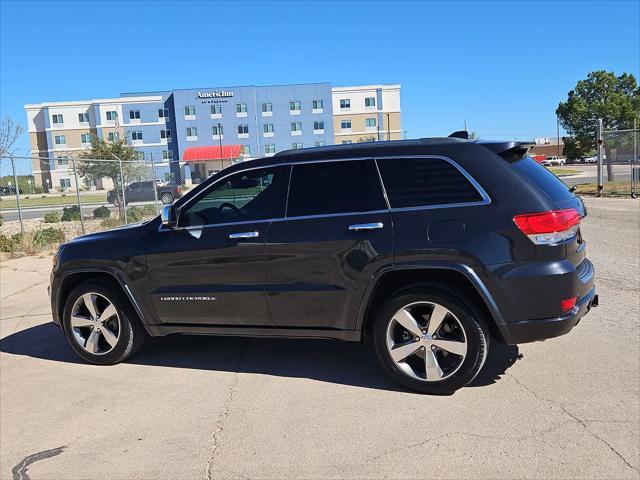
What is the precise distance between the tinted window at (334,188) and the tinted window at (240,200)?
15 centimetres

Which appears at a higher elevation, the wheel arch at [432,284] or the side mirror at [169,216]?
the side mirror at [169,216]

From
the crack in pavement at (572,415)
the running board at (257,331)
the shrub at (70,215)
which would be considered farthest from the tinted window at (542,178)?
the shrub at (70,215)

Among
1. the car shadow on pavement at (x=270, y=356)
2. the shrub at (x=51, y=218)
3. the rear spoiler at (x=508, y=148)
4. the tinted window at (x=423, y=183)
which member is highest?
the rear spoiler at (x=508, y=148)

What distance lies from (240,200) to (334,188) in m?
0.88

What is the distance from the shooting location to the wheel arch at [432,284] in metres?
3.87

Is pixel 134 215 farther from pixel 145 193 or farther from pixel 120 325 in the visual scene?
pixel 120 325

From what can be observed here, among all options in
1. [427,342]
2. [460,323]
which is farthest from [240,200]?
[460,323]

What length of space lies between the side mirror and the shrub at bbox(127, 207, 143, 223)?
52.4 ft

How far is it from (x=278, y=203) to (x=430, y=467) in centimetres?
231

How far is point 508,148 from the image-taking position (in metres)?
4.11

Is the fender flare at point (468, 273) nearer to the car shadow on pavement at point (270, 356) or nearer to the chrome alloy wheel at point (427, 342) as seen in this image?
the chrome alloy wheel at point (427, 342)

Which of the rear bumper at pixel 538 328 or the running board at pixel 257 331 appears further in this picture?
the running board at pixel 257 331

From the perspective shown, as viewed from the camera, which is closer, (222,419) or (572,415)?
(572,415)

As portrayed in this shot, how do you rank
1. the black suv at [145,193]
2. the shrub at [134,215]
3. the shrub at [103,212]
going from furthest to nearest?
the black suv at [145,193], the shrub at [103,212], the shrub at [134,215]
